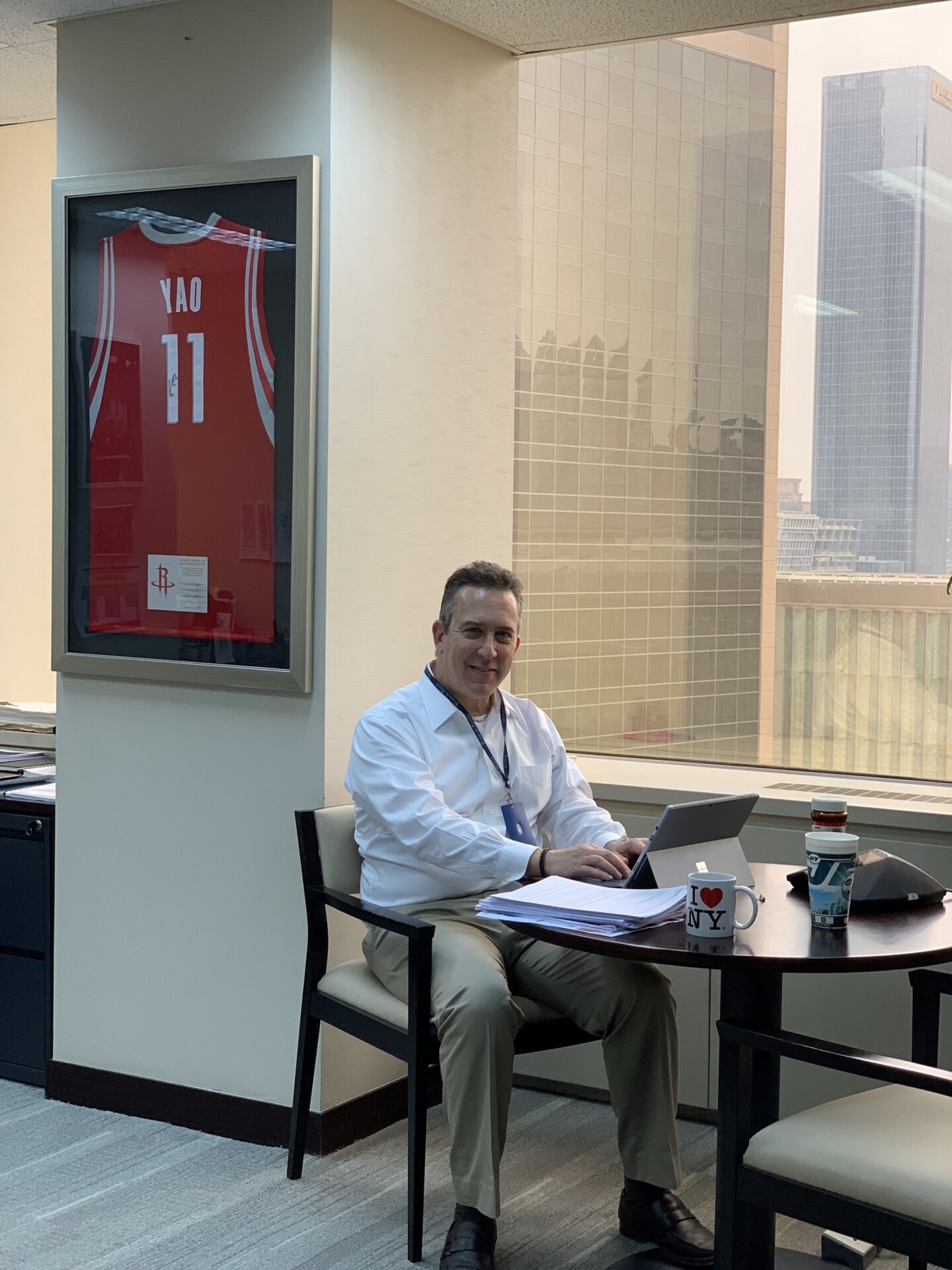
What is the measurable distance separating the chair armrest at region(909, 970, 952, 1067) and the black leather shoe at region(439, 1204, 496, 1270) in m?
0.89

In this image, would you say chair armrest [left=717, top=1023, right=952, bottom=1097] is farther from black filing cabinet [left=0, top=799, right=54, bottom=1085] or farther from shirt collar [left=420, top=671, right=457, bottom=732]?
black filing cabinet [left=0, top=799, right=54, bottom=1085]

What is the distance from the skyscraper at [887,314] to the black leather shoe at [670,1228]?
67.6 inches

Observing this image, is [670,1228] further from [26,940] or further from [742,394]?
[742,394]

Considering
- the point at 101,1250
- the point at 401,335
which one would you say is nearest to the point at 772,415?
the point at 401,335

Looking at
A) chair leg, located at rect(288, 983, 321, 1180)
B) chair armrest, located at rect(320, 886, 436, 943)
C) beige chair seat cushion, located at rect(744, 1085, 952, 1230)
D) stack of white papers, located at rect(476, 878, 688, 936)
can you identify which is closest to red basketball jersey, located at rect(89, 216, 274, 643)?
chair armrest, located at rect(320, 886, 436, 943)

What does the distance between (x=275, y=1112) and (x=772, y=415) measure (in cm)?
223

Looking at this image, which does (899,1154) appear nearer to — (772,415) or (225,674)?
(225,674)

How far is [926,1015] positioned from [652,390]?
2068 millimetres

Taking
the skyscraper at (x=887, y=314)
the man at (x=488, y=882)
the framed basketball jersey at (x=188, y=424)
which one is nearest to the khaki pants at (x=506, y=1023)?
the man at (x=488, y=882)

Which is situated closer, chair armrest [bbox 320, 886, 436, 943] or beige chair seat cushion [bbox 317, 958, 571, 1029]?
chair armrest [bbox 320, 886, 436, 943]

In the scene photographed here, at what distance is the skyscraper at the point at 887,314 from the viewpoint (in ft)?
11.8

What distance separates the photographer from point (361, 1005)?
9.84 ft

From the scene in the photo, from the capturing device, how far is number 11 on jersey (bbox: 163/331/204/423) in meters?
3.41

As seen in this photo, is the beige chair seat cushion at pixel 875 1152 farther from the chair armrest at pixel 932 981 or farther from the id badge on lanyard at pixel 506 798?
the id badge on lanyard at pixel 506 798
